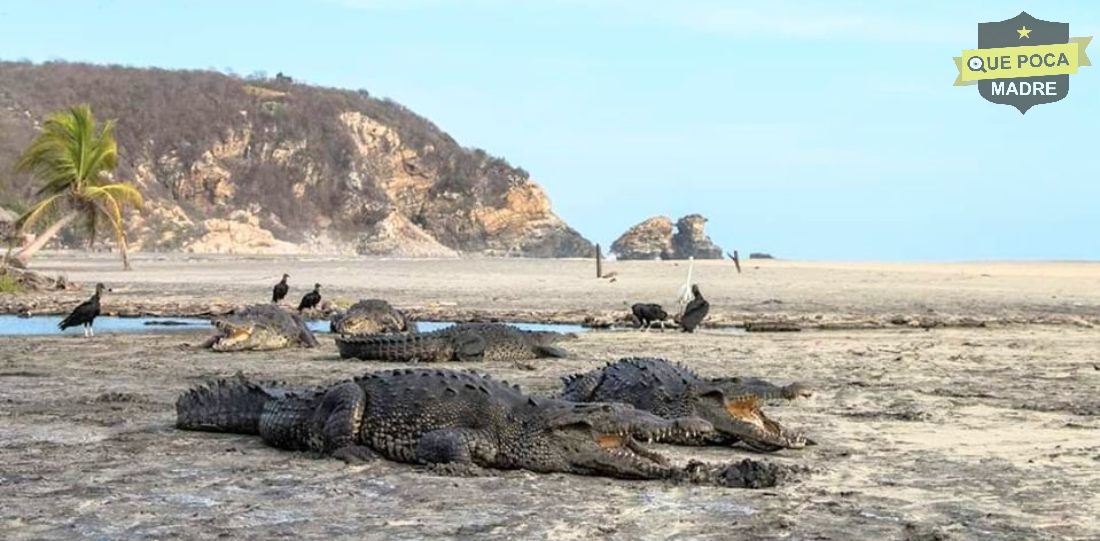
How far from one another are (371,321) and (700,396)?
31.3 feet

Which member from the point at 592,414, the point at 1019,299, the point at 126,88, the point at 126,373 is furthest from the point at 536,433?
the point at 126,88

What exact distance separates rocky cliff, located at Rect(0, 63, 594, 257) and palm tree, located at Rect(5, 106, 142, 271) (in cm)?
3362

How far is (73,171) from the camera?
31.6 metres

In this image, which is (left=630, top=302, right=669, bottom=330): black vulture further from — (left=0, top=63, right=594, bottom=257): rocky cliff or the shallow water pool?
(left=0, top=63, right=594, bottom=257): rocky cliff

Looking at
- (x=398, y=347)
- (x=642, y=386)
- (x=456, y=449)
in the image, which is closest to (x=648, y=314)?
(x=398, y=347)

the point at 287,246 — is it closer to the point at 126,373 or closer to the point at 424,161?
the point at 424,161

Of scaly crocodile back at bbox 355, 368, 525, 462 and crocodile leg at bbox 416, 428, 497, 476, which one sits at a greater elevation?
scaly crocodile back at bbox 355, 368, 525, 462

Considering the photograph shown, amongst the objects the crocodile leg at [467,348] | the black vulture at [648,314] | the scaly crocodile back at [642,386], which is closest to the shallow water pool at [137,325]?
the black vulture at [648,314]

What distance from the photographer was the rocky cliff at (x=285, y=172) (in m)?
72.1

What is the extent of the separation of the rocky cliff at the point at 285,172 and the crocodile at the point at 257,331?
5319 cm

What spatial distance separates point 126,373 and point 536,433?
6339 mm

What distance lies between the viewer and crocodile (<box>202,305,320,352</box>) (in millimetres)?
14219

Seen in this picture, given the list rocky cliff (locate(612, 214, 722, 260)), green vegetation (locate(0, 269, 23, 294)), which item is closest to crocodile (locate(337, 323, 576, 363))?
green vegetation (locate(0, 269, 23, 294))

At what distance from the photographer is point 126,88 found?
81938 millimetres
